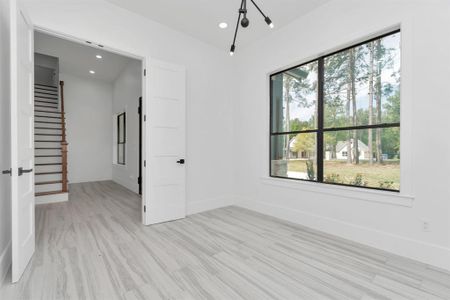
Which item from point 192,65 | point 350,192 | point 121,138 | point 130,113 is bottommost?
point 350,192

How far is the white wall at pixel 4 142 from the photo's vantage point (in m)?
1.93

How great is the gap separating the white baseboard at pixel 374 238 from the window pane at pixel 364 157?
556mm

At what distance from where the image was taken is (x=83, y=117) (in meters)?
6.88

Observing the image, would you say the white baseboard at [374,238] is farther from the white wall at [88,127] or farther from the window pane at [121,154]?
the white wall at [88,127]

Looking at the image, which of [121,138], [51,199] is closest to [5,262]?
[51,199]

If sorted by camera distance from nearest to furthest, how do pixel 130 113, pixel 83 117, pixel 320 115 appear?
pixel 320 115
pixel 130 113
pixel 83 117

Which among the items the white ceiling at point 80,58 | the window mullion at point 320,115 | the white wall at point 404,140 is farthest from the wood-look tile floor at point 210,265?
the white ceiling at point 80,58

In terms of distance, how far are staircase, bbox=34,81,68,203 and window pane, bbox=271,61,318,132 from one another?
4.88m

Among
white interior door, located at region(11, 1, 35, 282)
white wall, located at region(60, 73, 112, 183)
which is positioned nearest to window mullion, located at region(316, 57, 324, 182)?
white interior door, located at region(11, 1, 35, 282)

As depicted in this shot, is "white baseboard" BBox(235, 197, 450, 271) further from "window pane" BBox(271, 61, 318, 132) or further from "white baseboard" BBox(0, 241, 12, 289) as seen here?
"white baseboard" BBox(0, 241, 12, 289)

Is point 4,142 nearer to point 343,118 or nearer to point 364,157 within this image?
point 343,118

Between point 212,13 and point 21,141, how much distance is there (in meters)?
2.86

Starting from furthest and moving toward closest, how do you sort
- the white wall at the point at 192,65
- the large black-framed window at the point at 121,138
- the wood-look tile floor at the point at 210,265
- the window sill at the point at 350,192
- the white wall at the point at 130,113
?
the large black-framed window at the point at 121,138 < the white wall at the point at 130,113 < the white wall at the point at 192,65 < the window sill at the point at 350,192 < the wood-look tile floor at the point at 210,265

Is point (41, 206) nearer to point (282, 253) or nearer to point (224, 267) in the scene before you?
point (224, 267)
